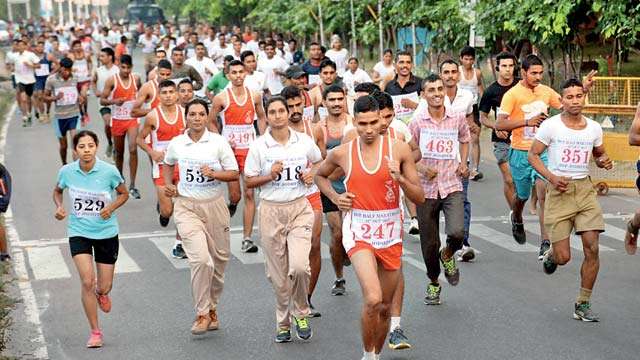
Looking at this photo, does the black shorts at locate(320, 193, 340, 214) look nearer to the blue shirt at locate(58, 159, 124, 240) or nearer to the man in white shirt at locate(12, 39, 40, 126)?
the blue shirt at locate(58, 159, 124, 240)

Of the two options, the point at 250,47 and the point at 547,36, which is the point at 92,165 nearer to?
the point at 547,36

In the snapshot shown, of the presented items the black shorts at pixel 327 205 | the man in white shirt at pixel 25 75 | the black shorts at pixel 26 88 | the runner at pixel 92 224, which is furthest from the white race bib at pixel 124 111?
the black shorts at pixel 26 88

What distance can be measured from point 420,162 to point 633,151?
23.7 ft

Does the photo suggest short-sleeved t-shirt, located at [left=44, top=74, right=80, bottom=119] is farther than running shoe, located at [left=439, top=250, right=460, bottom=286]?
→ Yes

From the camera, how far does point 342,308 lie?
1053cm

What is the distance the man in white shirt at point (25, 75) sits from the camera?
2923 cm

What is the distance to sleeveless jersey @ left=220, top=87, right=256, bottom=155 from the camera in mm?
13844

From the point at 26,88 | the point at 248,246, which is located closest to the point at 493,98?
the point at 248,246

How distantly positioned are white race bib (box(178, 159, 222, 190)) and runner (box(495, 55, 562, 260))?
3.49m

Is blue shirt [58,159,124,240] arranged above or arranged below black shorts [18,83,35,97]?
above

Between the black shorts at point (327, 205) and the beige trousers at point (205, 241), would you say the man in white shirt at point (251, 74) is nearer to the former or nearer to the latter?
the black shorts at point (327, 205)

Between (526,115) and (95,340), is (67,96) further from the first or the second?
(95,340)

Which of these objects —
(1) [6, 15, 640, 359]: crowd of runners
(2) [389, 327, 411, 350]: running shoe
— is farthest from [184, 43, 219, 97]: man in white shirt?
(2) [389, 327, 411, 350]: running shoe

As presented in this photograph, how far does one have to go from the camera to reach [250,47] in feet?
111
